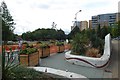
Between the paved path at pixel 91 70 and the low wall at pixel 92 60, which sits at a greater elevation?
the low wall at pixel 92 60

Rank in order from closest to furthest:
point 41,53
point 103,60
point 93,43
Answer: point 103,60 → point 41,53 → point 93,43

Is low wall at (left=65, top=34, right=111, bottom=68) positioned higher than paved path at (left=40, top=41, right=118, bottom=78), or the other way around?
low wall at (left=65, top=34, right=111, bottom=68)

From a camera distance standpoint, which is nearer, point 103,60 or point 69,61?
point 103,60

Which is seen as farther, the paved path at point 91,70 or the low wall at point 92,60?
the low wall at point 92,60

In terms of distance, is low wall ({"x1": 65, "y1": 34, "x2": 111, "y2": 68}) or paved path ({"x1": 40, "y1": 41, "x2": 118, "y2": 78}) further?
low wall ({"x1": 65, "y1": 34, "x2": 111, "y2": 68})

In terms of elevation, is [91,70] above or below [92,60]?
below

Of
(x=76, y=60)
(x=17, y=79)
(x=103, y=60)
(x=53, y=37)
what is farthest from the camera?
(x=53, y=37)

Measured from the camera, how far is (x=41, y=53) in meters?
20.1

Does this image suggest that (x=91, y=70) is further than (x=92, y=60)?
No

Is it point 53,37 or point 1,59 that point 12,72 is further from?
point 53,37

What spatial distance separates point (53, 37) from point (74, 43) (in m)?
53.1

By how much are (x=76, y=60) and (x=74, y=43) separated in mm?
4247

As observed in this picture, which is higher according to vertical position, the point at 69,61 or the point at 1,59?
the point at 1,59

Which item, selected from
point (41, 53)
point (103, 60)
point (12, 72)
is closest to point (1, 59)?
point (12, 72)
